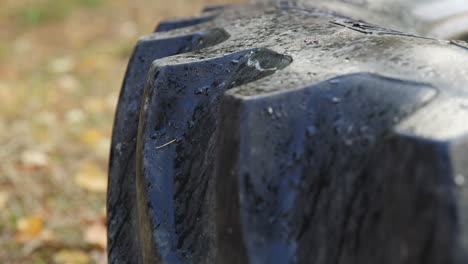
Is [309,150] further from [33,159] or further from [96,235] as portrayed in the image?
[33,159]

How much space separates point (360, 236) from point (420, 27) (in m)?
1.01

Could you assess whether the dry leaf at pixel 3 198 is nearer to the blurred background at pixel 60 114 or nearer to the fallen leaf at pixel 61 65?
the blurred background at pixel 60 114

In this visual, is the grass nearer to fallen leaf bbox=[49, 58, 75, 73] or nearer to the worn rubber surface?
fallen leaf bbox=[49, 58, 75, 73]

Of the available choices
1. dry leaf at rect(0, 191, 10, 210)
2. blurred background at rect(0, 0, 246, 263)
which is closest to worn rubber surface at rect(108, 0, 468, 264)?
blurred background at rect(0, 0, 246, 263)

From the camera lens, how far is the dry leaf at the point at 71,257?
5.56 ft

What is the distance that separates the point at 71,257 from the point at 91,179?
1.73 feet

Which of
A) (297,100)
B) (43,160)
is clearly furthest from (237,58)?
(43,160)

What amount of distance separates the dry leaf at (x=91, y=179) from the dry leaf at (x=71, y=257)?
1.41 ft

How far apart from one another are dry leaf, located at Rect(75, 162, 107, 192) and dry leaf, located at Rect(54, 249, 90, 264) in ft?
1.41

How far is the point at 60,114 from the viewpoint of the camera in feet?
9.96

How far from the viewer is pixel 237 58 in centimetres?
82

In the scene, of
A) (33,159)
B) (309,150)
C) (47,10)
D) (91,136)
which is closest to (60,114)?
(91,136)

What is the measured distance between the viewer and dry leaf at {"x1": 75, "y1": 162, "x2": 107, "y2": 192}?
2.17 meters

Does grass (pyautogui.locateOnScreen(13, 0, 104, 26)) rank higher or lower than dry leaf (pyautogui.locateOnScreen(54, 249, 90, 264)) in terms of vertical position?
higher
